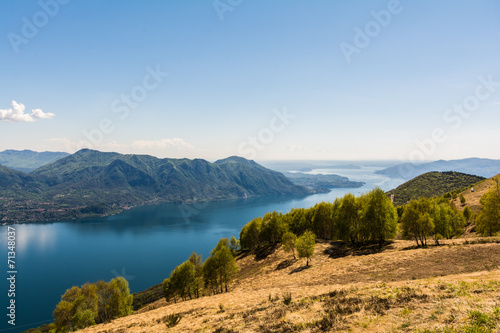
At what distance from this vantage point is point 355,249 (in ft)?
185

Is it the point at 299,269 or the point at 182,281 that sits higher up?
the point at 299,269

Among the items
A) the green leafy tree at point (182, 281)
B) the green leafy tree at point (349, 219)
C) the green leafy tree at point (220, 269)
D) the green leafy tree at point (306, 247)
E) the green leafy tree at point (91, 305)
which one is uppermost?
the green leafy tree at point (349, 219)

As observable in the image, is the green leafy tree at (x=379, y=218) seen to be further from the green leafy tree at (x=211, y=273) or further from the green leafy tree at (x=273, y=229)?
the green leafy tree at (x=211, y=273)

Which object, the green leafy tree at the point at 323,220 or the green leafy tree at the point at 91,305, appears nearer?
the green leafy tree at the point at 91,305

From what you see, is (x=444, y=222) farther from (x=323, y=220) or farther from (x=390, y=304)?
(x=390, y=304)

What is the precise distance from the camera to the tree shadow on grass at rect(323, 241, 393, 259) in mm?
51681

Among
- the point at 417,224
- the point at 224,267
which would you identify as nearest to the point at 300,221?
the point at 224,267

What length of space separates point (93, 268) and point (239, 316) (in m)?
217

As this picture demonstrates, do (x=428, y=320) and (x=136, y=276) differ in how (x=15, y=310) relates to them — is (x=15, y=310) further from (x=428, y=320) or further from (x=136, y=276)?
(x=428, y=320)

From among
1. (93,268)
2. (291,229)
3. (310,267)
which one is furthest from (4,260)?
(310,267)

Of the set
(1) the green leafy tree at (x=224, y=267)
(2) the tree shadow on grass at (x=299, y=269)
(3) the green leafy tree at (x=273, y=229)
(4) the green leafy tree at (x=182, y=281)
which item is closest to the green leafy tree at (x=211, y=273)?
(1) the green leafy tree at (x=224, y=267)

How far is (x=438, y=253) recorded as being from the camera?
38.4 metres

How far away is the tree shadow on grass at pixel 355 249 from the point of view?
51.7 m

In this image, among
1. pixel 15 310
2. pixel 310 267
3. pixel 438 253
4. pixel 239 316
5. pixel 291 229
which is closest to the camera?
pixel 239 316
